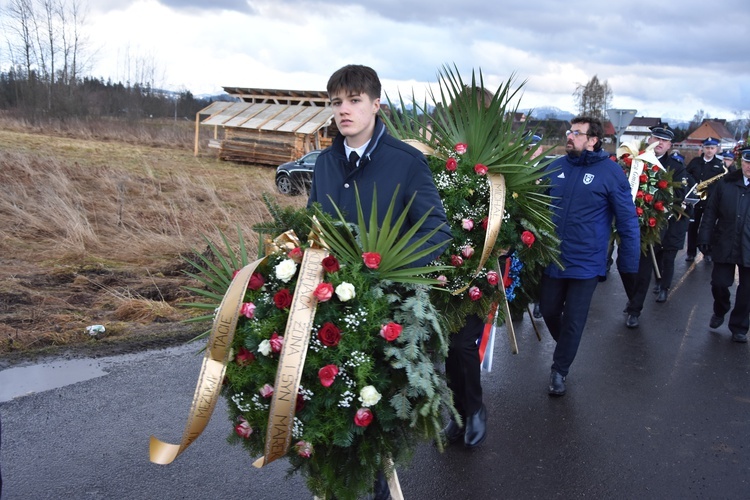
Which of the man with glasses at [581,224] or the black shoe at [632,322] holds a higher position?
the man with glasses at [581,224]

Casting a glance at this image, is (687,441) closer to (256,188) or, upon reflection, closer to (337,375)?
(337,375)

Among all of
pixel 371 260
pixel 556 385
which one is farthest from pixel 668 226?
pixel 371 260

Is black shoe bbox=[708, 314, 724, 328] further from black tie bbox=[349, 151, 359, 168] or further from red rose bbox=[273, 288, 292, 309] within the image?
red rose bbox=[273, 288, 292, 309]

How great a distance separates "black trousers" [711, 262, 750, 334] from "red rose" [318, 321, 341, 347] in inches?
251

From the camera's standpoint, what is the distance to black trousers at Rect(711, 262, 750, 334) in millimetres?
7547

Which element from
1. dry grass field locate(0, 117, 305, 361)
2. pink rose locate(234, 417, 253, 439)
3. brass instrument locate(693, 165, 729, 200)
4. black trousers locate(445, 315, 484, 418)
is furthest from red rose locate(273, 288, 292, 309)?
brass instrument locate(693, 165, 729, 200)

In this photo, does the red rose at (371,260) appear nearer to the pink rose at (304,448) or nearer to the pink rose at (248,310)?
the pink rose at (248,310)

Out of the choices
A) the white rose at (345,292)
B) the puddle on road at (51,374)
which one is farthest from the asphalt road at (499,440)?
the white rose at (345,292)

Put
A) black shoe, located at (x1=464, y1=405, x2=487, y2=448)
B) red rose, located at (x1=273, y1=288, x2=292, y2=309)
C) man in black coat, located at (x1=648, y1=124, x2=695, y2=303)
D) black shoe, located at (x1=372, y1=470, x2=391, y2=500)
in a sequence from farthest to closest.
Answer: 1. man in black coat, located at (x1=648, y1=124, x2=695, y2=303)
2. black shoe, located at (x1=464, y1=405, x2=487, y2=448)
3. black shoe, located at (x1=372, y1=470, x2=391, y2=500)
4. red rose, located at (x1=273, y1=288, x2=292, y2=309)

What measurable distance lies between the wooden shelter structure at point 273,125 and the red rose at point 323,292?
82.3 feet

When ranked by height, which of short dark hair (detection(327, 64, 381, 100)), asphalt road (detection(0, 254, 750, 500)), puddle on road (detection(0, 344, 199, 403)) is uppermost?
short dark hair (detection(327, 64, 381, 100))

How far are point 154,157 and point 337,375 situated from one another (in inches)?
953

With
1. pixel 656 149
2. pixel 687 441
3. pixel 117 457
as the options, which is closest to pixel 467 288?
pixel 687 441

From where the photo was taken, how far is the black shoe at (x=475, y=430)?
4.60 m
